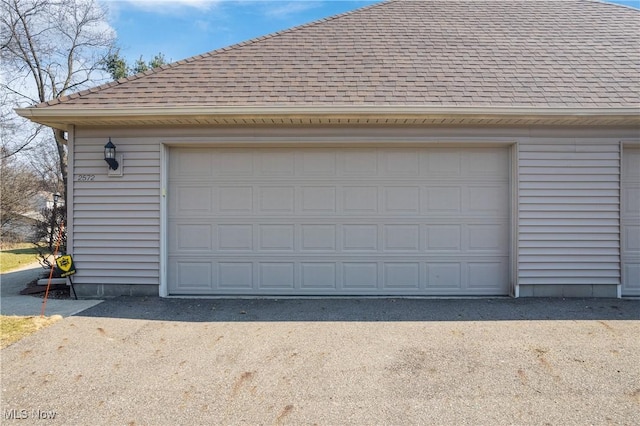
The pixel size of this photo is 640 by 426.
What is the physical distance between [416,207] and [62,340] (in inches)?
179

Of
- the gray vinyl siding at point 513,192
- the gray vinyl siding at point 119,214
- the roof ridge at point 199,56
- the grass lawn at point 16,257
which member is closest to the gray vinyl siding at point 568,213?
the gray vinyl siding at point 513,192

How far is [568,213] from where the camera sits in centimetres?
528

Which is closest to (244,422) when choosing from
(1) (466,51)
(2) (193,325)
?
(2) (193,325)

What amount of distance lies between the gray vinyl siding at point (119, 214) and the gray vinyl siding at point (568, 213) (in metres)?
5.21

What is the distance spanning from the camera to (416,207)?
5.47m

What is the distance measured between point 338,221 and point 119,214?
10.3 ft

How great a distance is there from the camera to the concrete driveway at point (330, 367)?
256cm

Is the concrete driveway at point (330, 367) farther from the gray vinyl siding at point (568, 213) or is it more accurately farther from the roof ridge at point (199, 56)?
the roof ridge at point (199, 56)

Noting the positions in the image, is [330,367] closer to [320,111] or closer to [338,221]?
[338,221]

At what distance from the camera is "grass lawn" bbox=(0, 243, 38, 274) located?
885cm

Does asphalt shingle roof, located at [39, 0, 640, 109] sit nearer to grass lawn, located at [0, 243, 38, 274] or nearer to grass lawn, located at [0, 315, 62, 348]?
grass lawn, located at [0, 315, 62, 348]

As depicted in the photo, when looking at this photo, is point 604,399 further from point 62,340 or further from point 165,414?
point 62,340

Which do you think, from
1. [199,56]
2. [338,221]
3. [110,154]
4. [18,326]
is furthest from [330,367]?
[199,56]

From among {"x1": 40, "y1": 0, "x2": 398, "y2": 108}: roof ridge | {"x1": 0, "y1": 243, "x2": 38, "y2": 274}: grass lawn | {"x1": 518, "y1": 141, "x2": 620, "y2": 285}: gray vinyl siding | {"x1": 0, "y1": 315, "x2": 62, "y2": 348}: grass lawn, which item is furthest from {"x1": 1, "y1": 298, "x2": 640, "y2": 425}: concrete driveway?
{"x1": 0, "y1": 243, "x2": 38, "y2": 274}: grass lawn
